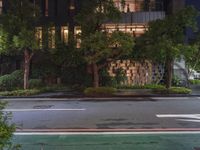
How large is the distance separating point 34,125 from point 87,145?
3827mm

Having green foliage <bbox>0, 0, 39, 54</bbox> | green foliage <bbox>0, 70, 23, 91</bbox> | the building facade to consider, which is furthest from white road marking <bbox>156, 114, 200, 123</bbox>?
green foliage <bbox>0, 70, 23, 91</bbox>

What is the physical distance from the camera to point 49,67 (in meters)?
30.1

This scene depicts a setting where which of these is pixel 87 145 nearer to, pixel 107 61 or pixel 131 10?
pixel 107 61

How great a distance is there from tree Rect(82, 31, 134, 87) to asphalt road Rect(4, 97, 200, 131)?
18.8 feet

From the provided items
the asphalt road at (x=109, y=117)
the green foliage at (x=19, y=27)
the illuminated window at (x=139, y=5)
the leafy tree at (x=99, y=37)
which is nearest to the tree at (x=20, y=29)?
the green foliage at (x=19, y=27)

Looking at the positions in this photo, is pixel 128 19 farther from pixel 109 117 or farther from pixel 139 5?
pixel 109 117

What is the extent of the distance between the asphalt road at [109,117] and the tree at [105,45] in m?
5.72

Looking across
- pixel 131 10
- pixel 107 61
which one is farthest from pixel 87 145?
pixel 131 10

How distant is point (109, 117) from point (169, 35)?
1184 centimetres

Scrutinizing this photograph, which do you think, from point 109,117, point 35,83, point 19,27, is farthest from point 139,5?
Answer: point 109,117

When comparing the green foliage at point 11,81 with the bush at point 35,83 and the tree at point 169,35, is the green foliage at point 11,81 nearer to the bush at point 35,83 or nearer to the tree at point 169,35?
the bush at point 35,83

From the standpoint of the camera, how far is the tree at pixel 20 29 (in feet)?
78.8

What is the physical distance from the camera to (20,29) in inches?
975

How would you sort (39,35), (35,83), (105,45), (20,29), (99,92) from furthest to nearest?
(35,83), (39,35), (20,29), (99,92), (105,45)
